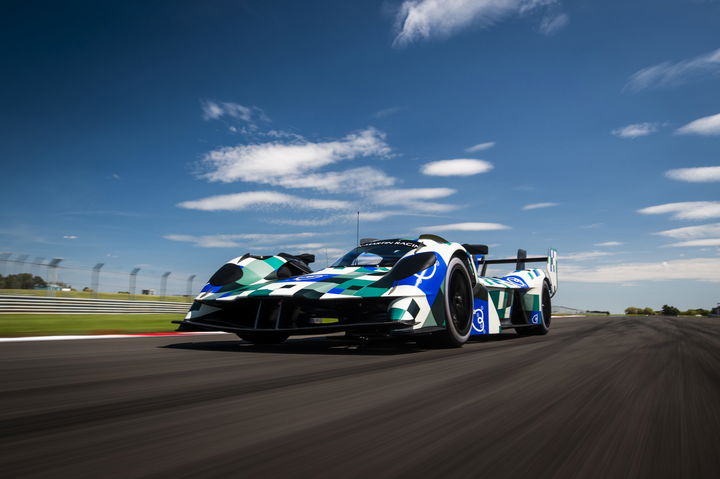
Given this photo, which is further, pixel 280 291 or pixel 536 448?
pixel 280 291

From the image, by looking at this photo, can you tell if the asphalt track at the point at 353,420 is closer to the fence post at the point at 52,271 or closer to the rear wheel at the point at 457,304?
the rear wheel at the point at 457,304

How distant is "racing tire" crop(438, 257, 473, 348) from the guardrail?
13.9 meters

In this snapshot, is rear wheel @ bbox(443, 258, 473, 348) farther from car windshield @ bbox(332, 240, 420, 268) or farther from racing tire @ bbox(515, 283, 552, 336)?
racing tire @ bbox(515, 283, 552, 336)

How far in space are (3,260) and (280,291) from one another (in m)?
14.2

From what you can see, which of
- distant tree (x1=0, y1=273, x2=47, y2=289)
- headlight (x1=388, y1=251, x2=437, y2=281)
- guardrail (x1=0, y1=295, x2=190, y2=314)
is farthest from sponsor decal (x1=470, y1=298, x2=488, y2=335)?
distant tree (x1=0, y1=273, x2=47, y2=289)

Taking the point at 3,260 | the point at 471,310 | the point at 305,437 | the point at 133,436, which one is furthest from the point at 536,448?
the point at 3,260

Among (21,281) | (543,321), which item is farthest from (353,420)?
(21,281)

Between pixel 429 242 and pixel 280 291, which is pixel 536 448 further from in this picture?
pixel 429 242

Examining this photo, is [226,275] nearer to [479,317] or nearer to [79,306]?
[479,317]

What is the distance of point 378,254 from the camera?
588cm

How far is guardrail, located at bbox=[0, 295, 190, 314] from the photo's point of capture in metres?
14.3

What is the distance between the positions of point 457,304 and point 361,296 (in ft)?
5.27

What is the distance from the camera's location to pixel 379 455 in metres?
1.38

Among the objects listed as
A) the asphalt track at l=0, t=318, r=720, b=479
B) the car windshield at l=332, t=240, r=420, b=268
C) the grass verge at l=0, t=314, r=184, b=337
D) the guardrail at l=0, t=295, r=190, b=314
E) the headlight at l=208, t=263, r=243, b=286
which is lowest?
the grass verge at l=0, t=314, r=184, b=337
